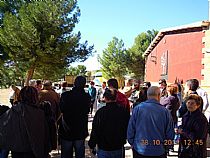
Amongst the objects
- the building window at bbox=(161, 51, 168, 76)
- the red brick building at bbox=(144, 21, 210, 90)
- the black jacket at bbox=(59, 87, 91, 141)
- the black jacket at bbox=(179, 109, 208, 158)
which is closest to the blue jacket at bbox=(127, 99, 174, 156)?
the black jacket at bbox=(179, 109, 208, 158)

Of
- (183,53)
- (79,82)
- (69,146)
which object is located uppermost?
(183,53)

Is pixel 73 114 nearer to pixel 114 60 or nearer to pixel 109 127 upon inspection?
pixel 109 127

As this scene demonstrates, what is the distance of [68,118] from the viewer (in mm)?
5477

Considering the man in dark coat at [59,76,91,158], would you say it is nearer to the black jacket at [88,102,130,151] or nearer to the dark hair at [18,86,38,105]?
the black jacket at [88,102,130,151]

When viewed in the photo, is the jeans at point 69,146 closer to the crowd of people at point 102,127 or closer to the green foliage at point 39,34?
the crowd of people at point 102,127

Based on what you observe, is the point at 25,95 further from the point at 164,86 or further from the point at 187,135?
the point at 164,86

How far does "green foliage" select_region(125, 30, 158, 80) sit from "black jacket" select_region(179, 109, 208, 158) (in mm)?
39982

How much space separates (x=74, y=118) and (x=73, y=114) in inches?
2.6

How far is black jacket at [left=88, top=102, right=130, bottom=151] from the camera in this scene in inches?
184

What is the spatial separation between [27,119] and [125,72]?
44.9 m

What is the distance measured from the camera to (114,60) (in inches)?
1992

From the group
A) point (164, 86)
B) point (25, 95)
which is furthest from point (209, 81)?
point (25, 95)

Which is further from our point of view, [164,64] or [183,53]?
[164,64]

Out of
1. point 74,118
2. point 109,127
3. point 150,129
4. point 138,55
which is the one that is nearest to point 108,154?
point 109,127
